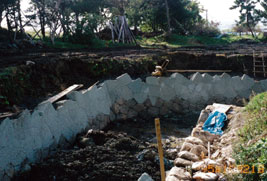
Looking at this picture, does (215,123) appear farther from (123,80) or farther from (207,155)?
(123,80)

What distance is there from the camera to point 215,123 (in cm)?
879

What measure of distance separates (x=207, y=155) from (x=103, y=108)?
4168mm

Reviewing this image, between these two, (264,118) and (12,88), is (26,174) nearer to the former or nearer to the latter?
(12,88)

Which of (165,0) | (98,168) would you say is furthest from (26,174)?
(165,0)

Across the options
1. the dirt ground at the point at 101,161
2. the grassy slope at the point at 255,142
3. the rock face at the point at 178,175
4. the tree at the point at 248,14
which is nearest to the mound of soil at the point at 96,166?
the dirt ground at the point at 101,161

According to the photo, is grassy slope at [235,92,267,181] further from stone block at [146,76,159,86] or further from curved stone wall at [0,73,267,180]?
stone block at [146,76,159,86]

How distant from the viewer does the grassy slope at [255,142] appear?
189 inches

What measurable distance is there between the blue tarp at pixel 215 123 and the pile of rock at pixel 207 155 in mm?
152

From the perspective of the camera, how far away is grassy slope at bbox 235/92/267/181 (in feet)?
15.8

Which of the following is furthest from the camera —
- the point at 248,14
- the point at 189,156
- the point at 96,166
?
the point at 248,14

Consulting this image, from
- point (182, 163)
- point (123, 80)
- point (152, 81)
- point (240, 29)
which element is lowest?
point (182, 163)

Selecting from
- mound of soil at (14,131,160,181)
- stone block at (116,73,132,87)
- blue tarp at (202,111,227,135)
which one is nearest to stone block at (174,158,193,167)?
mound of soil at (14,131,160,181)

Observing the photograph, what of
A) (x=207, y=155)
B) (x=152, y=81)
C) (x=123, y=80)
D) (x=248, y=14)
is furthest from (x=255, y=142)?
(x=248, y=14)
